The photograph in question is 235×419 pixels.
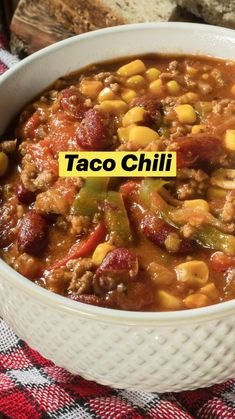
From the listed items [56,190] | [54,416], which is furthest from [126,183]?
[54,416]

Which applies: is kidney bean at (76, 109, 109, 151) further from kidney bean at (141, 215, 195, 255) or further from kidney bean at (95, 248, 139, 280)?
kidney bean at (95, 248, 139, 280)

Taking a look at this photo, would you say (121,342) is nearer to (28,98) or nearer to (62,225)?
(62,225)

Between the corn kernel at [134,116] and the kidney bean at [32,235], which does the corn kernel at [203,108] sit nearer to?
the corn kernel at [134,116]

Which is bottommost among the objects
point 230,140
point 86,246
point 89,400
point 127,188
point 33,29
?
point 89,400

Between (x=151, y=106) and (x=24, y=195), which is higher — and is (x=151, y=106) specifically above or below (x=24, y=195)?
above

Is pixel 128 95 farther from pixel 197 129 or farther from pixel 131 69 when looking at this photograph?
pixel 197 129

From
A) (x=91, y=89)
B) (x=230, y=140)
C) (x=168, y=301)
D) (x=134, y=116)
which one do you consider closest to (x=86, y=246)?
(x=168, y=301)

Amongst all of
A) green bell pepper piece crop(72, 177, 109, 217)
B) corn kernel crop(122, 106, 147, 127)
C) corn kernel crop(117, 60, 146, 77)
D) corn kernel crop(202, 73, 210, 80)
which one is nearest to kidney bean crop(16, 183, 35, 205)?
green bell pepper piece crop(72, 177, 109, 217)

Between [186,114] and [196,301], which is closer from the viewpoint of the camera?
[196,301]
